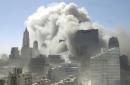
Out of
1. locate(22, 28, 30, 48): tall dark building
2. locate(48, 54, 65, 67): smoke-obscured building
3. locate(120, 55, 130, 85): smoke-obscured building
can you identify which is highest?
locate(22, 28, 30, 48): tall dark building

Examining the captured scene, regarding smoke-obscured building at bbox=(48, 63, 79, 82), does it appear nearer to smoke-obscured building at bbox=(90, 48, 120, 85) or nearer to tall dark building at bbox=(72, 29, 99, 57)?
tall dark building at bbox=(72, 29, 99, 57)

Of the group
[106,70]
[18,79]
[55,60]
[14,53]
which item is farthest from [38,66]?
[18,79]

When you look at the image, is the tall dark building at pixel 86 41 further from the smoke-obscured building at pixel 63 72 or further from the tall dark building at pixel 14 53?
the tall dark building at pixel 14 53

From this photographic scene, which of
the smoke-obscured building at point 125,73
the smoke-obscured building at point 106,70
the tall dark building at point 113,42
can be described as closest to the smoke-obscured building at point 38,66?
the tall dark building at point 113,42

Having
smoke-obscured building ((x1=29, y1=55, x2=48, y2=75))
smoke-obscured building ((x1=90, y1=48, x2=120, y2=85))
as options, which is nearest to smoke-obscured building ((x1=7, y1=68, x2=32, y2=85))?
smoke-obscured building ((x1=90, y1=48, x2=120, y2=85))

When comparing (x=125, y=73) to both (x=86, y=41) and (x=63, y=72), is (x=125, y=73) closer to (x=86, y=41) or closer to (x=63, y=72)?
(x=63, y=72)

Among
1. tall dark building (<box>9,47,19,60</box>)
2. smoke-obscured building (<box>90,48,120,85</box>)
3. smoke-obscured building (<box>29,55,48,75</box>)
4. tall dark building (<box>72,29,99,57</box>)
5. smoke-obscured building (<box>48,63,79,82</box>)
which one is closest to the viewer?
smoke-obscured building (<box>90,48,120,85</box>)

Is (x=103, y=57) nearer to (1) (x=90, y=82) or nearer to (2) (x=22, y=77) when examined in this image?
(1) (x=90, y=82)

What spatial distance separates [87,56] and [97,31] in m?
15.2

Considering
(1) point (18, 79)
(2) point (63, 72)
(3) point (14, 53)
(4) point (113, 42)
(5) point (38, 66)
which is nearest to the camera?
(1) point (18, 79)

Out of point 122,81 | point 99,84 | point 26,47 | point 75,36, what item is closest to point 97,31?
point 75,36

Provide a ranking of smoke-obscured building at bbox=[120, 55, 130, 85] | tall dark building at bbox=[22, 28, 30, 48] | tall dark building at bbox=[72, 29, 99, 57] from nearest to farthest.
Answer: smoke-obscured building at bbox=[120, 55, 130, 85] → tall dark building at bbox=[72, 29, 99, 57] → tall dark building at bbox=[22, 28, 30, 48]

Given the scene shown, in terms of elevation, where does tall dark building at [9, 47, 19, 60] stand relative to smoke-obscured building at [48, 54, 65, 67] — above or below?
above

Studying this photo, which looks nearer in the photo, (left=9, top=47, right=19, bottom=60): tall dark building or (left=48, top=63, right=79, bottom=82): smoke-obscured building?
(left=48, top=63, right=79, bottom=82): smoke-obscured building
